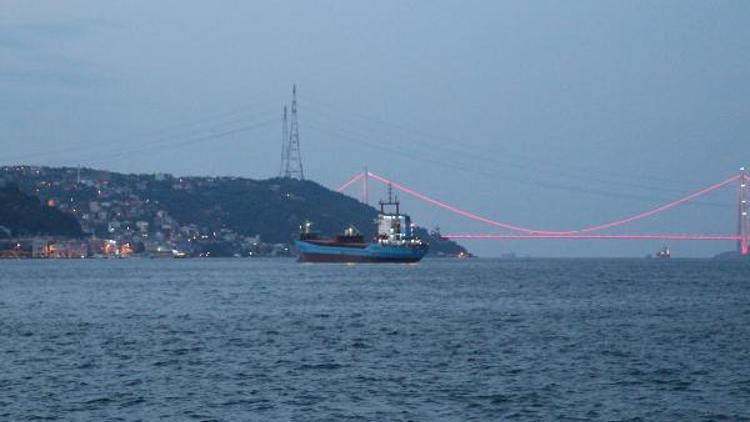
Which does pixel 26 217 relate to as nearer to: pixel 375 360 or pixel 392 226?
pixel 392 226

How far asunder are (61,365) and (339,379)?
7.01m

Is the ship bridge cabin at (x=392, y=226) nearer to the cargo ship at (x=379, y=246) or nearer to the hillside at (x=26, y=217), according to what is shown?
the cargo ship at (x=379, y=246)

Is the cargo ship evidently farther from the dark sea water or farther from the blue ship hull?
the dark sea water

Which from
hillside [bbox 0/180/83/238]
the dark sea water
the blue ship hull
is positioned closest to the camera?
the dark sea water

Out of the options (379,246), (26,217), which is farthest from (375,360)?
(26,217)

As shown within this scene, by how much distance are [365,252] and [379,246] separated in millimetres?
1738

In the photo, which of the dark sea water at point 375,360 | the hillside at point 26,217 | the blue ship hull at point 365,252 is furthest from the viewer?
the hillside at point 26,217

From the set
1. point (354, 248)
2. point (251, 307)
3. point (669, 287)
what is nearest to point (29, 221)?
point (354, 248)

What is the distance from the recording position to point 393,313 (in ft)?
159

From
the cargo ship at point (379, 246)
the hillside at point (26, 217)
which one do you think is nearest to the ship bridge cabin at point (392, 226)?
the cargo ship at point (379, 246)

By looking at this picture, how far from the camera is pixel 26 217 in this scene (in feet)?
614

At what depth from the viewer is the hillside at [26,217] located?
187m

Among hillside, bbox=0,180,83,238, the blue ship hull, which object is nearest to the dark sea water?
the blue ship hull

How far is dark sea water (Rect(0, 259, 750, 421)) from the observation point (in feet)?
77.1
